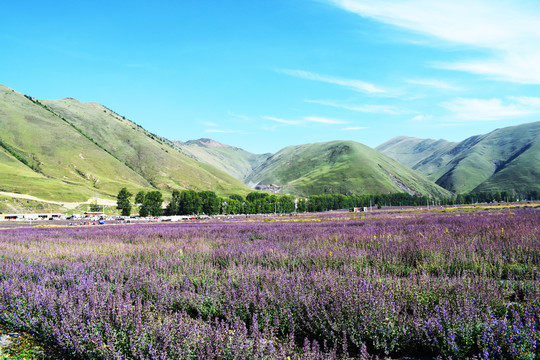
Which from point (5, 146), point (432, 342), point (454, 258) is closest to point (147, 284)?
point (432, 342)

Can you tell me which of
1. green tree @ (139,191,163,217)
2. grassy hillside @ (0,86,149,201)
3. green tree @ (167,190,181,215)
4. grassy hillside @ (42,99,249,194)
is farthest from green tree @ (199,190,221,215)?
grassy hillside @ (42,99,249,194)

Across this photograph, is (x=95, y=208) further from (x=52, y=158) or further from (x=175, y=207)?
(x=52, y=158)

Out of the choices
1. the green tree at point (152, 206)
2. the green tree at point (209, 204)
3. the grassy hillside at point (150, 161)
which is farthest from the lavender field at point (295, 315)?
the grassy hillside at point (150, 161)

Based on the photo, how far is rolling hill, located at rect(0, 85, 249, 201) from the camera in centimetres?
10638

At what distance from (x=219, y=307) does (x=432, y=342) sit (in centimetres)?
243

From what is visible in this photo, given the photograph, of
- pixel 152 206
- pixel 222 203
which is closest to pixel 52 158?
pixel 152 206

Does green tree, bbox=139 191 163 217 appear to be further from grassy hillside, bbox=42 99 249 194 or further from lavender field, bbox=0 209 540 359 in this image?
lavender field, bbox=0 209 540 359

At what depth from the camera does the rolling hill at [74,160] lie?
10638 cm

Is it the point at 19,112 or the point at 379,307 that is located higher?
the point at 19,112

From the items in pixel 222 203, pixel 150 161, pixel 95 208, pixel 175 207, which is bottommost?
pixel 95 208

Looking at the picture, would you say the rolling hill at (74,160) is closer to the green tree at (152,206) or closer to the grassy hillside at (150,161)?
the grassy hillside at (150,161)

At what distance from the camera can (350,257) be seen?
20.2 feet

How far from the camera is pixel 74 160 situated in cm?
13925

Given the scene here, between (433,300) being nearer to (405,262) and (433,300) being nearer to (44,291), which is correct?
(405,262)
